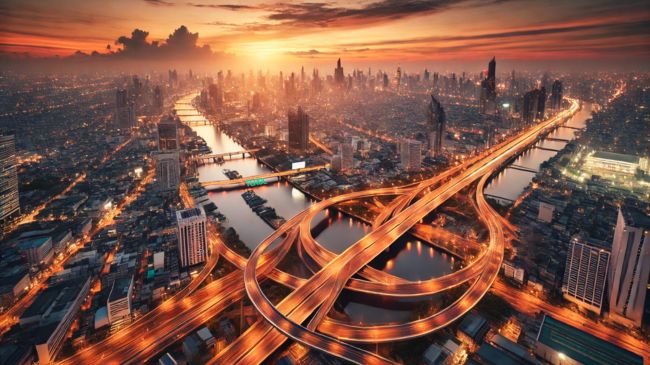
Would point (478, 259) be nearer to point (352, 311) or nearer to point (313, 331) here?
point (352, 311)

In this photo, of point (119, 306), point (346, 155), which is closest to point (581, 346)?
point (119, 306)

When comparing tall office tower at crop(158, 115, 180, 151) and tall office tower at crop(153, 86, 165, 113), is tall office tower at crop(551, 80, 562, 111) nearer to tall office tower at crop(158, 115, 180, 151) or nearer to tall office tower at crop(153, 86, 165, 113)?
tall office tower at crop(158, 115, 180, 151)

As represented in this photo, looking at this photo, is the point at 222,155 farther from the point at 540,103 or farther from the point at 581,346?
the point at 540,103

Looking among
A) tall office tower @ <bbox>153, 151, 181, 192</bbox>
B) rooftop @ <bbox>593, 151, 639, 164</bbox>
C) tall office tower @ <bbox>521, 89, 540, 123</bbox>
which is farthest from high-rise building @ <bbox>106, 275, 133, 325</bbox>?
tall office tower @ <bbox>521, 89, 540, 123</bbox>

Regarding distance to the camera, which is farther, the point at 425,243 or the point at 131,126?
the point at 131,126

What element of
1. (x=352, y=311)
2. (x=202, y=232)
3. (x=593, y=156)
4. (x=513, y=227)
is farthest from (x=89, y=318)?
(x=593, y=156)
